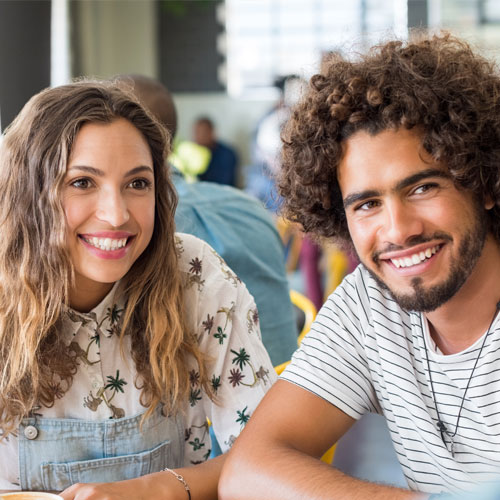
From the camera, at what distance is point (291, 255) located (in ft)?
16.7

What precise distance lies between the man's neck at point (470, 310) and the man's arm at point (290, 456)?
0.86ft

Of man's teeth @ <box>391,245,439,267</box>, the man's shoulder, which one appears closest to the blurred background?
the man's shoulder

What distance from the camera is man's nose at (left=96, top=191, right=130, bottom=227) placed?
4.75ft

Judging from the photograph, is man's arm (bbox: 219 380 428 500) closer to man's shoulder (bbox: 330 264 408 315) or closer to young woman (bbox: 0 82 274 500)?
young woman (bbox: 0 82 274 500)

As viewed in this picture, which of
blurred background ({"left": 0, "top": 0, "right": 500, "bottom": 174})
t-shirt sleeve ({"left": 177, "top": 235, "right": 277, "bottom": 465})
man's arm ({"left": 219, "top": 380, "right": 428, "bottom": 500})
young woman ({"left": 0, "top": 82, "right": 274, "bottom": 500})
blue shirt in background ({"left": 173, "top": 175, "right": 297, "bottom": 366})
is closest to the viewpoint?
man's arm ({"left": 219, "top": 380, "right": 428, "bottom": 500})

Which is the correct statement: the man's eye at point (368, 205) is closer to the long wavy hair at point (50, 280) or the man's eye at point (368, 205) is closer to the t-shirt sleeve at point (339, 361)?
the t-shirt sleeve at point (339, 361)

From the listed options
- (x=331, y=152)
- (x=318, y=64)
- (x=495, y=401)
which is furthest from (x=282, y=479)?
(x=318, y=64)

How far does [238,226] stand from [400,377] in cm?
95

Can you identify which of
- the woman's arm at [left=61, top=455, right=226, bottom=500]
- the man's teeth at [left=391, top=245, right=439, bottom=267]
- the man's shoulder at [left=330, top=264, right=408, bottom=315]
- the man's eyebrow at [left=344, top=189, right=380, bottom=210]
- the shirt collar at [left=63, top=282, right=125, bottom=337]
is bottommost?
the woman's arm at [left=61, top=455, right=226, bottom=500]

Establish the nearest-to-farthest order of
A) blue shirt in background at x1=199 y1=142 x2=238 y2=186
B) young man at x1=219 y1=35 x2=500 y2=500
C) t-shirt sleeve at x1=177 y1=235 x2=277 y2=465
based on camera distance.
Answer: young man at x1=219 y1=35 x2=500 y2=500, t-shirt sleeve at x1=177 y1=235 x2=277 y2=465, blue shirt in background at x1=199 y1=142 x2=238 y2=186

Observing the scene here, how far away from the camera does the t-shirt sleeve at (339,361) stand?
1.50 metres

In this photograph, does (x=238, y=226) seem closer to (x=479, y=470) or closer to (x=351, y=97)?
(x=351, y=97)

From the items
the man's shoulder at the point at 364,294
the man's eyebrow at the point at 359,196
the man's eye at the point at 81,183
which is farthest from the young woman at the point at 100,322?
A: the man's eyebrow at the point at 359,196

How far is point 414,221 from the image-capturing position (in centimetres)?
138
